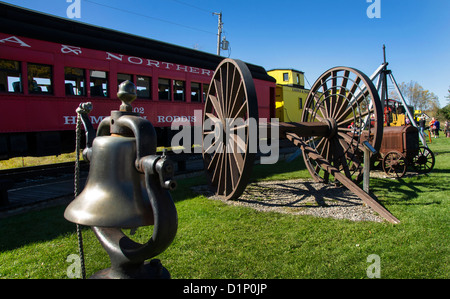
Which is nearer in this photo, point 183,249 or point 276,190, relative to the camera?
point 183,249

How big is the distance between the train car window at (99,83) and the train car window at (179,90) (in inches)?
99.2

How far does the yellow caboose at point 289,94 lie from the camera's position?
1847 centimetres

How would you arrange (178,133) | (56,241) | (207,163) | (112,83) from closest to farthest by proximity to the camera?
1. (56,241)
2. (207,163)
3. (112,83)
4. (178,133)

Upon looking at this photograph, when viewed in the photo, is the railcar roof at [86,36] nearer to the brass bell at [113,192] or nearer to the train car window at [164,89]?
the train car window at [164,89]

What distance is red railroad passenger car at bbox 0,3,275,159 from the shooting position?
7.32m

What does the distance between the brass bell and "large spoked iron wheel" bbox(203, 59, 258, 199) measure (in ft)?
11.2

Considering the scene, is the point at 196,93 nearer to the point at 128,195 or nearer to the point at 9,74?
the point at 9,74

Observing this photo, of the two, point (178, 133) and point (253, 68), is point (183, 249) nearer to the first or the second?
point (178, 133)

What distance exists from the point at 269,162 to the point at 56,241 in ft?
27.7

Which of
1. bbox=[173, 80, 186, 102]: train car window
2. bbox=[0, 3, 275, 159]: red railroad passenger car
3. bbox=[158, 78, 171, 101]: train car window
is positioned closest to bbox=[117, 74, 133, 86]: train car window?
bbox=[0, 3, 275, 159]: red railroad passenger car

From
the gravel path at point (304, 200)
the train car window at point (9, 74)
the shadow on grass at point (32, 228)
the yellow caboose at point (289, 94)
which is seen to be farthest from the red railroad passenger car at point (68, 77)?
the yellow caboose at point (289, 94)

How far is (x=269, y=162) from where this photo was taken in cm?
1159

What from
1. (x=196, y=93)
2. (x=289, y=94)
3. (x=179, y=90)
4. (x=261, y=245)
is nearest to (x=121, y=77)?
(x=179, y=90)
